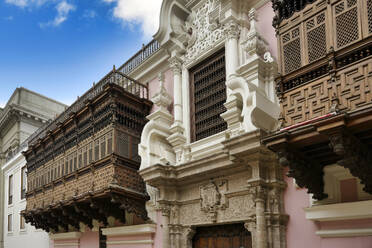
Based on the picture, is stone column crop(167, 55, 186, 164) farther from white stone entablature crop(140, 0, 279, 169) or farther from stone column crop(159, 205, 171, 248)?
stone column crop(159, 205, 171, 248)

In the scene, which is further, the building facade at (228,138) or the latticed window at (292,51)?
the latticed window at (292,51)

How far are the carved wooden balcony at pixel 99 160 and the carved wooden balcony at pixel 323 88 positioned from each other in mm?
5277

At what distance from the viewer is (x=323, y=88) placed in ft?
20.3

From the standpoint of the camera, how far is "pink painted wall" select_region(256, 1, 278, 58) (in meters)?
8.98

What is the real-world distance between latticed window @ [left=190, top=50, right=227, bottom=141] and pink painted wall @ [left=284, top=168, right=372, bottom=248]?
2.40 metres

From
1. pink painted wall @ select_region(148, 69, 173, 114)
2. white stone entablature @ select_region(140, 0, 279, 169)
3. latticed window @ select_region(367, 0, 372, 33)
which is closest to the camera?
latticed window @ select_region(367, 0, 372, 33)

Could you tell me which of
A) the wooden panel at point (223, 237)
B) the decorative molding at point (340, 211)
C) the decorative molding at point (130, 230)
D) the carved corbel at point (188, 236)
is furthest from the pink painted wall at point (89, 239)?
the decorative molding at point (340, 211)

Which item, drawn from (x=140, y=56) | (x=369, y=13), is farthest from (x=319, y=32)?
(x=140, y=56)

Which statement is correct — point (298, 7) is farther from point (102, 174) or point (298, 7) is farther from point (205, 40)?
point (102, 174)

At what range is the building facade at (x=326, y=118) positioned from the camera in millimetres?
5695

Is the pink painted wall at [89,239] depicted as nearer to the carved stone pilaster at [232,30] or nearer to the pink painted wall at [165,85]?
the pink painted wall at [165,85]

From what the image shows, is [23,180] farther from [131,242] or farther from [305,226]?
[305,226]

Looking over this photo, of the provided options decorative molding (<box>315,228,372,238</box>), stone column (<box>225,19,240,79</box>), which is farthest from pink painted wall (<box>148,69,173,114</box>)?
decorative molding (<box>315,228,372,238</box>)

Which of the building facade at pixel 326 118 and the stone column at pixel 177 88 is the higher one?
the stone column at pixel 177 88
